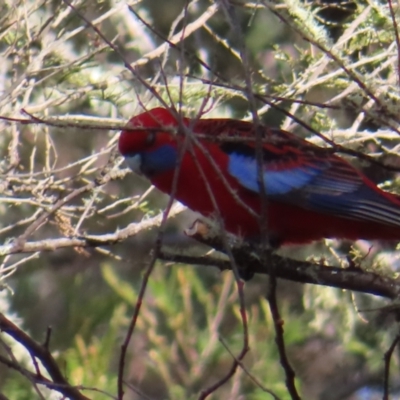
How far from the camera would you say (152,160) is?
4004 mm

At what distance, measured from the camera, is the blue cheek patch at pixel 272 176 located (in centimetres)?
396

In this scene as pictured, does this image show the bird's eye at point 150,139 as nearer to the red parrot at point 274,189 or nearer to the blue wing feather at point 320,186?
the red parrot at point 274,189

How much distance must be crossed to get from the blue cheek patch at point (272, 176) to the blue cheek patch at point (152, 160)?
0.29 m

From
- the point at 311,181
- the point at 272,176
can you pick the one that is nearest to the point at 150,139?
the point at 272,176

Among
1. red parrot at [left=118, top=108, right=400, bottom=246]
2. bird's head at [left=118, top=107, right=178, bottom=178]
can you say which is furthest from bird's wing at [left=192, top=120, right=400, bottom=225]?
bird's head at [left=118, top=107, right=178, bottom=178]

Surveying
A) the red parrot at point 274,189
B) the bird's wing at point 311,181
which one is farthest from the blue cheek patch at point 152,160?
the bird's wing at point 311,181

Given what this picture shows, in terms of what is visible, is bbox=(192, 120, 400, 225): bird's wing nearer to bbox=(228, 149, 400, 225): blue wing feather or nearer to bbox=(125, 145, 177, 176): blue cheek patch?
bbox=(228, 149, 400, 225): blue wing feather

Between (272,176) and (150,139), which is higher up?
(150,139)

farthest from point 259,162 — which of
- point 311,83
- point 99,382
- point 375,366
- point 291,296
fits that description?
point 291,296

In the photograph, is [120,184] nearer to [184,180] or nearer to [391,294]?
[184,180]

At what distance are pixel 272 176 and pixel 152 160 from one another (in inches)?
21.9

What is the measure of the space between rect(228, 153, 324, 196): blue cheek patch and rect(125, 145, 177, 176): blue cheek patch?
287mm

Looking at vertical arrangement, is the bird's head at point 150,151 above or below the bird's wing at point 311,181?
above

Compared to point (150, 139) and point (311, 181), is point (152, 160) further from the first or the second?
point (311, 181)
